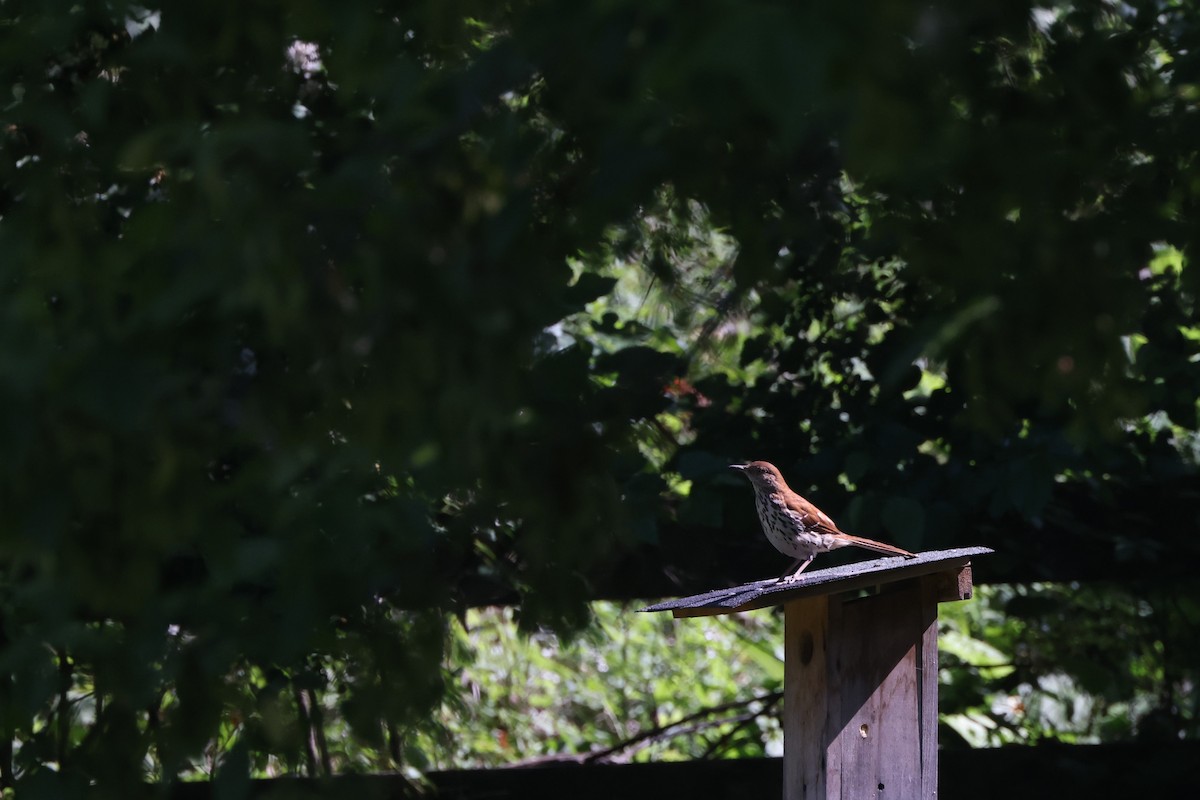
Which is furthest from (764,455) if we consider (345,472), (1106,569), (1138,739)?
(345,472)

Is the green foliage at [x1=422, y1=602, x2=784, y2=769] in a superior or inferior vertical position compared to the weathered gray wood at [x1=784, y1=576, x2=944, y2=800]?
superior

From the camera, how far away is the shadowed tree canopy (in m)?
1.16

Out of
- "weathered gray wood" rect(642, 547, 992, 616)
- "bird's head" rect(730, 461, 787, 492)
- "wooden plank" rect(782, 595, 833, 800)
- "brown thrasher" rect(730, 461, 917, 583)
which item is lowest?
"wooden plank" rect(782, 595, 833, 800)

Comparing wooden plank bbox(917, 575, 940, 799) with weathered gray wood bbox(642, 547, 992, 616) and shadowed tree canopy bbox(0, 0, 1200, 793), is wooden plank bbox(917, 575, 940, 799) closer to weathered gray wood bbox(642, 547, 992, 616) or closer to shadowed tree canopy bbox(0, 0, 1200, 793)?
weathered gray wood bbox(642, 547, 992, 616)

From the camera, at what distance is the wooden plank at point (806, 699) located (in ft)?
9.29

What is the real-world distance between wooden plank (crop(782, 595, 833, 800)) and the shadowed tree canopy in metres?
1.09

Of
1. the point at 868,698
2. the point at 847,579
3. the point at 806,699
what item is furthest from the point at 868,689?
the point at 847,579

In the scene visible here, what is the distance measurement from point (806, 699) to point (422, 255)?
1.95 m

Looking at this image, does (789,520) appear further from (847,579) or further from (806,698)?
(847,579)

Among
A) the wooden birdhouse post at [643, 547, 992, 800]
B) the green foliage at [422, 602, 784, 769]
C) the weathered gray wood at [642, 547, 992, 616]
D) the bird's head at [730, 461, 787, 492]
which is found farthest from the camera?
the green foliage at [422, 602, 784, 769]

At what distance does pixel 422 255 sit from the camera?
1225 mm

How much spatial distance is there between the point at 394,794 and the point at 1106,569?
7.02ft

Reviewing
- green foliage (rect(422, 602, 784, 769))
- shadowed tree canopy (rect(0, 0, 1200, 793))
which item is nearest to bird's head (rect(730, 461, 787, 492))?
shadowed tree canopy (rect(0, 0, 1200, 793))

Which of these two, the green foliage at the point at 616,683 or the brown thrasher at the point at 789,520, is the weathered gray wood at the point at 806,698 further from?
the green foliage at the point at 616,683
